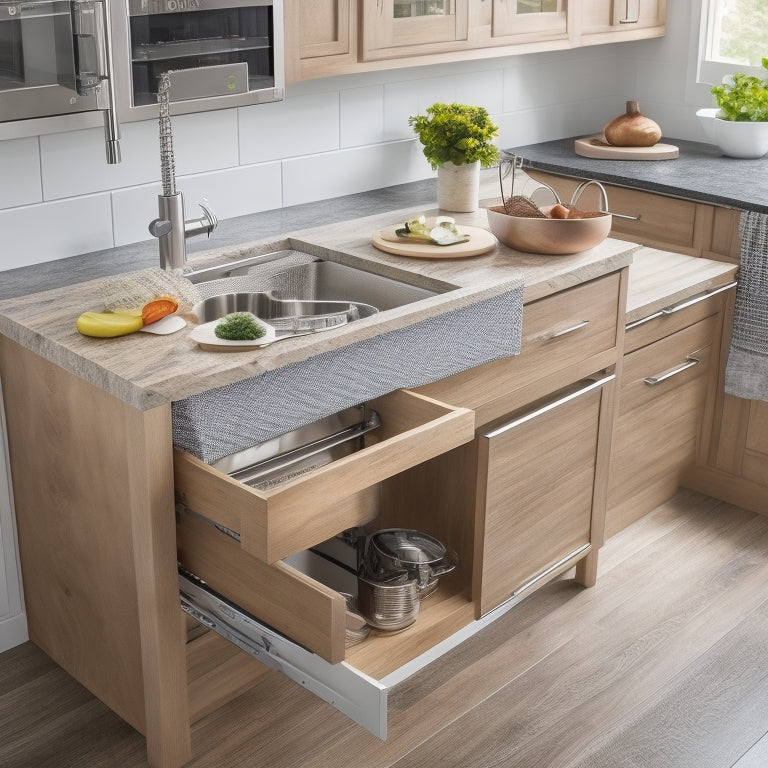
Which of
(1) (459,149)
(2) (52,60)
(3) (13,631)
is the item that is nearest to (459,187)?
(1) (459,149)

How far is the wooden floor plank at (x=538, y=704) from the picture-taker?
206 centimetres

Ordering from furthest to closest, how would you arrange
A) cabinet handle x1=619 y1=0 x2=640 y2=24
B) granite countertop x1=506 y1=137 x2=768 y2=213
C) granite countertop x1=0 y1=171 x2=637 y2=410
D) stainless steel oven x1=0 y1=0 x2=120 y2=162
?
cabinet handle x1=619 y1=0 x2=640 y2=24, granite countertop x1=506 y1=137 x2=768 y2=213, stainless steel oven x1=0 y1=0 x2=120 y2=162, granite countertop x1=0 y1=171 x2=637 y2=410

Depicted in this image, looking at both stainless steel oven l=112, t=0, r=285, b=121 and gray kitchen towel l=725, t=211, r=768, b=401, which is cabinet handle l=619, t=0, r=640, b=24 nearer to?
Result: gray kitchen towel l=725, t=211, r=768, b=401

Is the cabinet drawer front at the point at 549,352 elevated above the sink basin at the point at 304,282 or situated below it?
below

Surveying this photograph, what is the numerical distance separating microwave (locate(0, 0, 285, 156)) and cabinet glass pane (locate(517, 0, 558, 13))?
0.89m

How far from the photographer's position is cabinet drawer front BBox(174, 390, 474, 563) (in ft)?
5.10

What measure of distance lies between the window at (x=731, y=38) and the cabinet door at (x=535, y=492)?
1555 millimetres

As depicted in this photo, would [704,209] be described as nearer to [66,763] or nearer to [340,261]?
[340,261]

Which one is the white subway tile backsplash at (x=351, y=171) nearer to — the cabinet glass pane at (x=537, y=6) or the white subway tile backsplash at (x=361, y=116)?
the white subway tile backsplash at (x=361, y=116)

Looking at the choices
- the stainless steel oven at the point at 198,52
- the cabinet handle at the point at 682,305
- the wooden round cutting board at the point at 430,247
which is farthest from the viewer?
the cabinet handle at the point at 682,305

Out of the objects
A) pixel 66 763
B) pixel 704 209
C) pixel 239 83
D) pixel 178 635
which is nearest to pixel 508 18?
pixel 704 209

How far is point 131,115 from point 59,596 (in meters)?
0.99

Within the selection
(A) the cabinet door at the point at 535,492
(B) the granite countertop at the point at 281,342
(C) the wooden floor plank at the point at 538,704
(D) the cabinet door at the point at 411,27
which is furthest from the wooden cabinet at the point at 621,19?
(C) the wooden floor plank at the point at 538,704

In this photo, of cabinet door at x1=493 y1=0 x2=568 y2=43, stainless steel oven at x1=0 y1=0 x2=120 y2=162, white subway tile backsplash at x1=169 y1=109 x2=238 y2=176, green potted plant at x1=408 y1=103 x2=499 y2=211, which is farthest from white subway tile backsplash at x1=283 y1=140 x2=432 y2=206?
stainless steel oven at x1=0 y1=0 x2=120 y2=162
